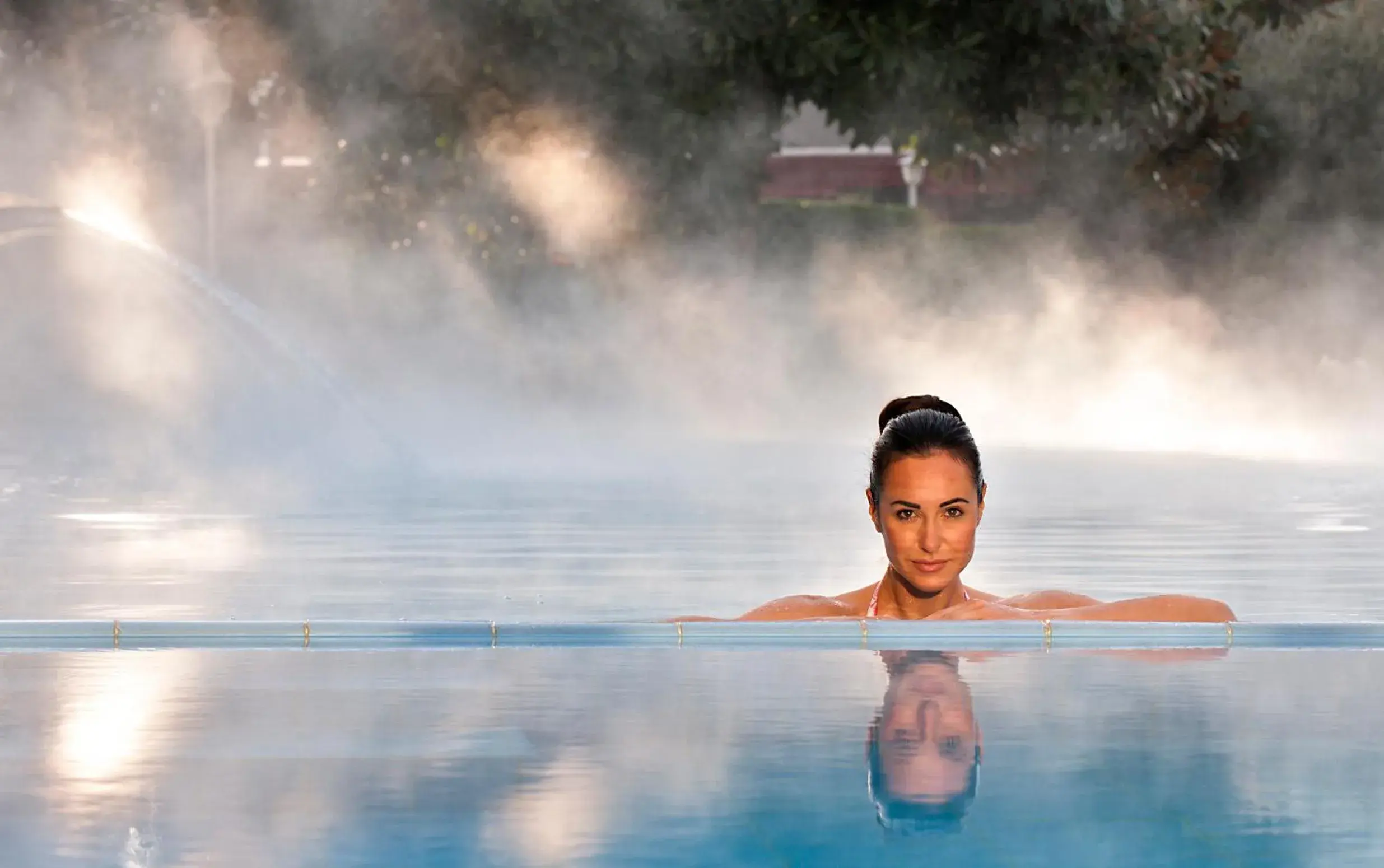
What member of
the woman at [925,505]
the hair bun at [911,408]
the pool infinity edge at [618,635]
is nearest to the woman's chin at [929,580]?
the woman at [925,505]

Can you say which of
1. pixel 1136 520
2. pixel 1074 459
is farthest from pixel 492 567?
pixel 1074 459

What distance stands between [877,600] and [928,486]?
611 millimetres

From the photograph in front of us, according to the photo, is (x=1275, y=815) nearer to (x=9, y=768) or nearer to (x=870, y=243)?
(x=9, y=768)

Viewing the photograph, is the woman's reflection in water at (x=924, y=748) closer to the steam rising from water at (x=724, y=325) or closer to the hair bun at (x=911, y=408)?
the hair bun at (x=911, y=408)

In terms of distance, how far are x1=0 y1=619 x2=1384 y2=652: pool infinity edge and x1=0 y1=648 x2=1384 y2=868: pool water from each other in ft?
0.27

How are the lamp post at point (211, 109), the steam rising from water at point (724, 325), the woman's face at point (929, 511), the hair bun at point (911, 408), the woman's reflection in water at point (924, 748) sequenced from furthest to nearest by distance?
the lamp post at point (211, 109), the steam rising from water at point (724, 325), the hair bun at point (911, 408), the woman's face at point (929, 511), the woman's reflection in water at point (924, 748)

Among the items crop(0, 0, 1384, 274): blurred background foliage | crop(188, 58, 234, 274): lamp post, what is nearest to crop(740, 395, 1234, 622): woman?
crop(0, 0, 1384, 274): blurred background foliage

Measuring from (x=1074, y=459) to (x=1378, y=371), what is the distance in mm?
11185

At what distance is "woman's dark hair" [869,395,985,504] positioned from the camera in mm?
6316


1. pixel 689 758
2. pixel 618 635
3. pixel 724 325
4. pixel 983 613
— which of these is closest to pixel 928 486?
pixel 983 613

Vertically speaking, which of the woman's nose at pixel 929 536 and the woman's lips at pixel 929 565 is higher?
the woman's nose at pixel 929 536

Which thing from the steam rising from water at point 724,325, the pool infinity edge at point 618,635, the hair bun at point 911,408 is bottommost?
the pool infinity edge at point 618,635

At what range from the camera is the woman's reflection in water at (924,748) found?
4.71 m

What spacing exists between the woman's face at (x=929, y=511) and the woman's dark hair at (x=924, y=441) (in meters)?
0.01
